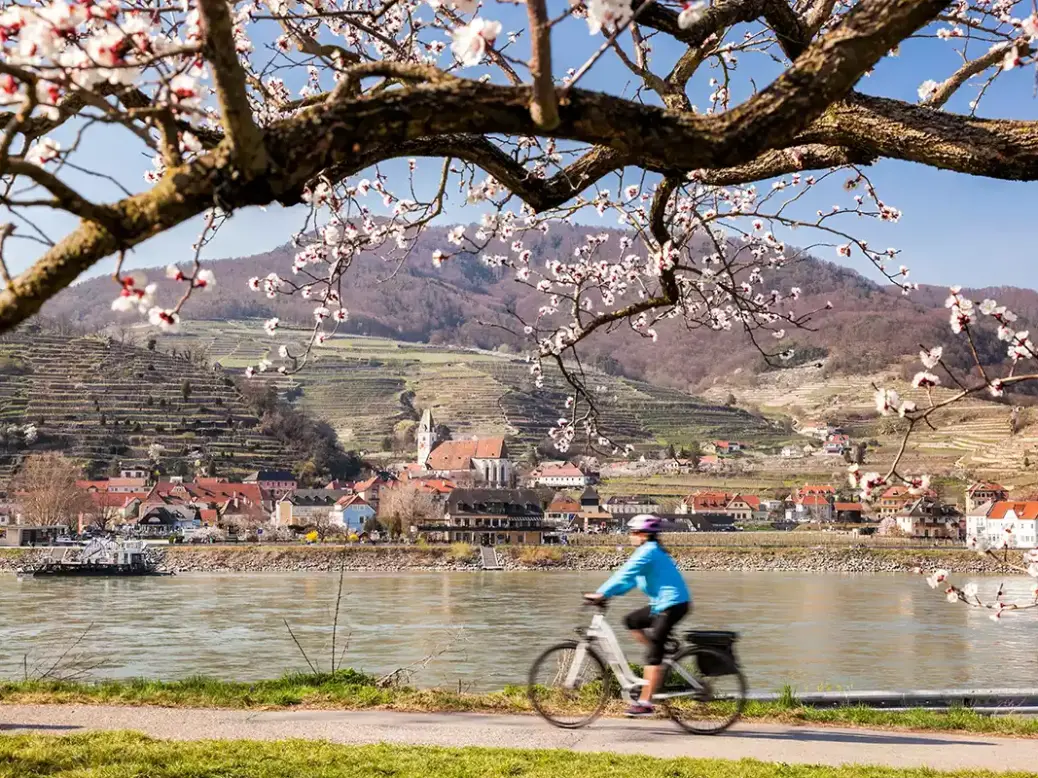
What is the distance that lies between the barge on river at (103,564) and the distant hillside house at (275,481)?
38765 millimetres

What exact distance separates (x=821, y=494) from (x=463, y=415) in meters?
66.2

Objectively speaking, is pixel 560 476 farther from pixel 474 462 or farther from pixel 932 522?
pixel 932 522

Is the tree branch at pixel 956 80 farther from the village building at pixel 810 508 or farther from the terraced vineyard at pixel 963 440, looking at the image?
the village building at pixel 810 508

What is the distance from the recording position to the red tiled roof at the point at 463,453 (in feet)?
407

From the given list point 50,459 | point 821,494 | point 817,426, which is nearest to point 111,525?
point 50,459

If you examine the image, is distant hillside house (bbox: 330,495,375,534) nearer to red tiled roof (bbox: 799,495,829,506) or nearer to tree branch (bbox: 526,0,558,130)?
red tiled roof (bbox: 799,495,829,506)

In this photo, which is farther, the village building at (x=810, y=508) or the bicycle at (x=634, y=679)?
the village building at (x=810, y=508)

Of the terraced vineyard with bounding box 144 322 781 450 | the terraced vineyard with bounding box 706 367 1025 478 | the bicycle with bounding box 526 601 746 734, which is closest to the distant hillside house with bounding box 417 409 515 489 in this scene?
the terraced vineyard with bounding box 144 322 781 450

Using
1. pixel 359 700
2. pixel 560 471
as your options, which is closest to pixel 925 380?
pixel 359 700

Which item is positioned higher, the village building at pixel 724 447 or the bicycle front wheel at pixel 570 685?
the village building at pixel 724 447

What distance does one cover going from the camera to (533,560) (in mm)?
64938

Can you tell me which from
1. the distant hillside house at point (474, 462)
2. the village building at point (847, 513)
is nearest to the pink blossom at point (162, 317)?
the village building at point (847, 513)

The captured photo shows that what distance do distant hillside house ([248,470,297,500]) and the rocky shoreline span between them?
32.6m

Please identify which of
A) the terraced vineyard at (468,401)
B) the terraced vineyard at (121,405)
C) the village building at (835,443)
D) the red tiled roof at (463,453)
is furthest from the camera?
the terraced vineyard at (468,401)
